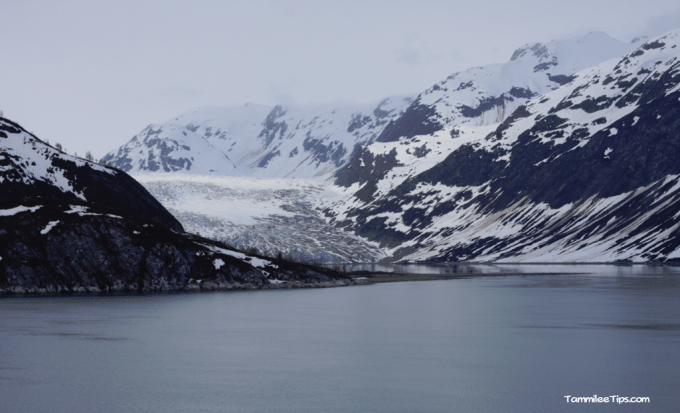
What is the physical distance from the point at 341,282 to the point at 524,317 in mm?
49511

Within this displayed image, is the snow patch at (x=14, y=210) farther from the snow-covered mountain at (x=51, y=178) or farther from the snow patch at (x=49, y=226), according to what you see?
the snow patch at (x=49, y=226)

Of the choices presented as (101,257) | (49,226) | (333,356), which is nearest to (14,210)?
(49,226)

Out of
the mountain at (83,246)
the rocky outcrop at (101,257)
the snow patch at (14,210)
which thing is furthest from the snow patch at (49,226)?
the snow patch at (14,210)

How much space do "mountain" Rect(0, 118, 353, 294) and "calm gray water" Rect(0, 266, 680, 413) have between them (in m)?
11.9

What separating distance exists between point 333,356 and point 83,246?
49.9 meters

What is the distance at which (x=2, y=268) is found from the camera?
253 feet

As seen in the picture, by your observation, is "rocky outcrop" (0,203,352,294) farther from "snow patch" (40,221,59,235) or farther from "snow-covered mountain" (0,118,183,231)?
"snow-covered mountain" (0,118,183,231)

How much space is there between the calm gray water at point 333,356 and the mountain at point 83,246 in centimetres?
1186

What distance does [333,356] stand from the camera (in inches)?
1497

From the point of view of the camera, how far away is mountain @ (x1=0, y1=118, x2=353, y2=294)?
257ft

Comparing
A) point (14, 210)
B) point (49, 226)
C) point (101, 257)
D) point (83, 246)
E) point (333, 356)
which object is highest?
point (14, 210)

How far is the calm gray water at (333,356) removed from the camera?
27.8 metres

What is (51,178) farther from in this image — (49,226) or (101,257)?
(101,257)

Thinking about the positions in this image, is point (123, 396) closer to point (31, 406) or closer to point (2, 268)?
point (31, 406)
